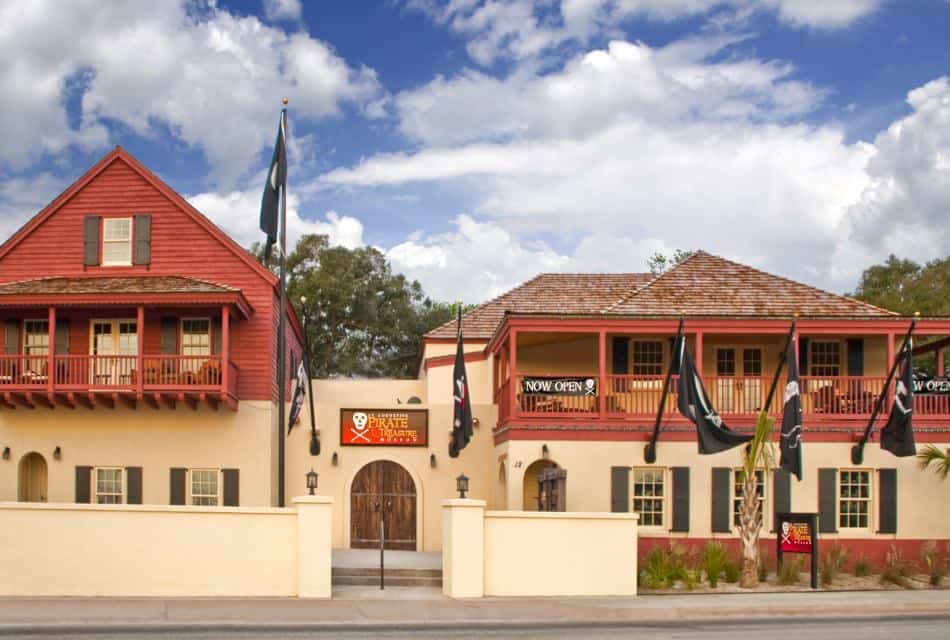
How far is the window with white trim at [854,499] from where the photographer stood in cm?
2616

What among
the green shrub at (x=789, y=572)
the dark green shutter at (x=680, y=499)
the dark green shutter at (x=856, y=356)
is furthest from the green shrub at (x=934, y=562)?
the dark green shutter at (x=680, y=499)

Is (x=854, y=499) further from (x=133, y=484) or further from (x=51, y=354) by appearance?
(x=51, y=354)

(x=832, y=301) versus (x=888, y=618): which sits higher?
(x=832, y=301)

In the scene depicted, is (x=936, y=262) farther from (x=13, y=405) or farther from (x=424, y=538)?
(x=13, y=405)

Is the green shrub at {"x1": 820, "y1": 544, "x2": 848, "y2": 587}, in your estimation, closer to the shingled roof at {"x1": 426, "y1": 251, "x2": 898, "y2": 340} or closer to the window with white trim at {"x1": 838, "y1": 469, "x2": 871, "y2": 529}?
the window with white trim at {"x1": 838, "y1": 469, "x2": 871, "y2": 529}

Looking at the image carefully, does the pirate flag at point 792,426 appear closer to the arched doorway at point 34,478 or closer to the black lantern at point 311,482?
the black lantern at point 311,482

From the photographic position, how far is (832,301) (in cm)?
2870

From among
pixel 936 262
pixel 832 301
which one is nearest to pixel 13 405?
pixel 832 301

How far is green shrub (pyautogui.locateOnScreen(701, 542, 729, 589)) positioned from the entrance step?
510cm

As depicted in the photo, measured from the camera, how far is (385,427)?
97.7 feet

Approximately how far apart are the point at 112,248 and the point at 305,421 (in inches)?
254

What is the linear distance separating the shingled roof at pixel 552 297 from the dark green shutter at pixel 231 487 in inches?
291

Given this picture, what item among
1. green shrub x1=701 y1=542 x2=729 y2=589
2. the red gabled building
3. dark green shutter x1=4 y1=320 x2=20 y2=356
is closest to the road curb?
green shrub x1=701 y1=542 x2=729 y2=589

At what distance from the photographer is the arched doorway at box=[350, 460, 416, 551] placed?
2950 centimetres
